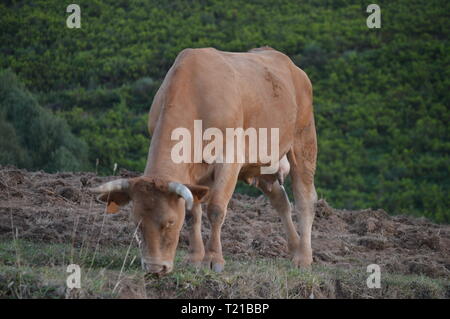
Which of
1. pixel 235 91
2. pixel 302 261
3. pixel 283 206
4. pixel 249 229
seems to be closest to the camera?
pixel 235 91

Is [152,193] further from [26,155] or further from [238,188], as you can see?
[238,188]

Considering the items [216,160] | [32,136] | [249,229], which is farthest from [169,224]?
[32,136]

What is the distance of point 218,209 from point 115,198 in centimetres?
127

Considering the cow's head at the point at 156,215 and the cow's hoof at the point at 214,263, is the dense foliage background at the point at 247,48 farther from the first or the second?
the cow's head at the point at 156,215

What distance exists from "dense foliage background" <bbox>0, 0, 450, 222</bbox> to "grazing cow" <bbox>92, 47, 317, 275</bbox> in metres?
14.1

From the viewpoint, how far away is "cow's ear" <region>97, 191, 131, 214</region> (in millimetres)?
7000

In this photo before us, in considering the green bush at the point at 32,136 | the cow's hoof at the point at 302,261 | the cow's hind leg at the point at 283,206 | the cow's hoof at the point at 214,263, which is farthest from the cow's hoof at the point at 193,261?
the green bush at the point at 32,136

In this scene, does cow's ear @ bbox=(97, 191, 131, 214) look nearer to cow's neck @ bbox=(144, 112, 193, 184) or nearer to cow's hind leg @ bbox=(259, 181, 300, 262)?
cow's neck @ bbox=(144, 112, 193, 184)

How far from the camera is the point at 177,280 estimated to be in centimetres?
669

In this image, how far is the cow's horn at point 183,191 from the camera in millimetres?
6547

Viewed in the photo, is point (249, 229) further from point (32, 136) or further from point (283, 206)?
point (32, 136)

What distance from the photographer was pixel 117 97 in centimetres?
3419

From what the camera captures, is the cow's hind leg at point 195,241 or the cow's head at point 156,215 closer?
the cow's head at point 156,215

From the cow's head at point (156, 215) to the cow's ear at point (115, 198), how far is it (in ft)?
0.48
